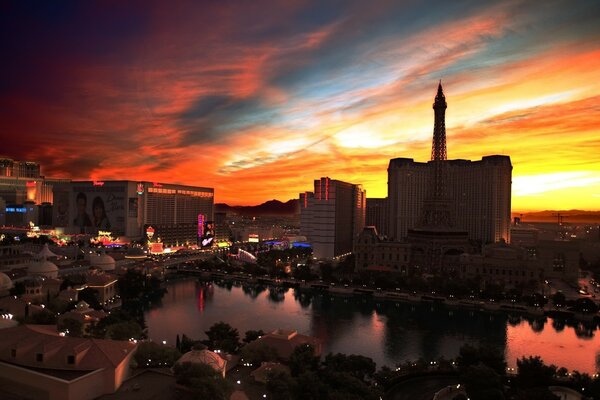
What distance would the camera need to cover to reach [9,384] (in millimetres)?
14188

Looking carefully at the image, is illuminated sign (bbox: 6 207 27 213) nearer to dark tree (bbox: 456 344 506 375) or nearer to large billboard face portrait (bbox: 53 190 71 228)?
large billboard face portrait (bbox: 53 190 71 228)

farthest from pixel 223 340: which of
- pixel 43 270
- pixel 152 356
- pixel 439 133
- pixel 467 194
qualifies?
pixel 467 194

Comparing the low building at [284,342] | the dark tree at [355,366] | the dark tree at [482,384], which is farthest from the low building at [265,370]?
the dark tree at [482,384]

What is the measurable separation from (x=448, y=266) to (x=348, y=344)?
24966mm

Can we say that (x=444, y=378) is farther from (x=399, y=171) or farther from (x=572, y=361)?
(x=399, y=171)

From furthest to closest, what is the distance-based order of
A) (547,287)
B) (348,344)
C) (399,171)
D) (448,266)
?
1. (399,171)
2. (448,266)
3. (547,287)
4. (348,344)

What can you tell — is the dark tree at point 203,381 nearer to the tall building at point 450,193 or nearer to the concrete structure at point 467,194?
the tall building at point 450,193

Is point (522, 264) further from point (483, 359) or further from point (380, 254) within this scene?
point (483, 359)

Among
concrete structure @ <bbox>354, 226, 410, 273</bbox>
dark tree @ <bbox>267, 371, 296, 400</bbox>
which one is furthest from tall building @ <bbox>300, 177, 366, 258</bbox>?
dark tree @ <bbox>267, 371, 296, 400</bbox>

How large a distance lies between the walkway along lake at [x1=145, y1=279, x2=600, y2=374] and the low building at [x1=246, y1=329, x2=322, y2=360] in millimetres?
4472

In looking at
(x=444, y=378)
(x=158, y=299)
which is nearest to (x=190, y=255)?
(x=158, y=299)

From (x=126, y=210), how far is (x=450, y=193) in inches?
1869

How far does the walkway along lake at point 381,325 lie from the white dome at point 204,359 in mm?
9983

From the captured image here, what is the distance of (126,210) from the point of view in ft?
219
